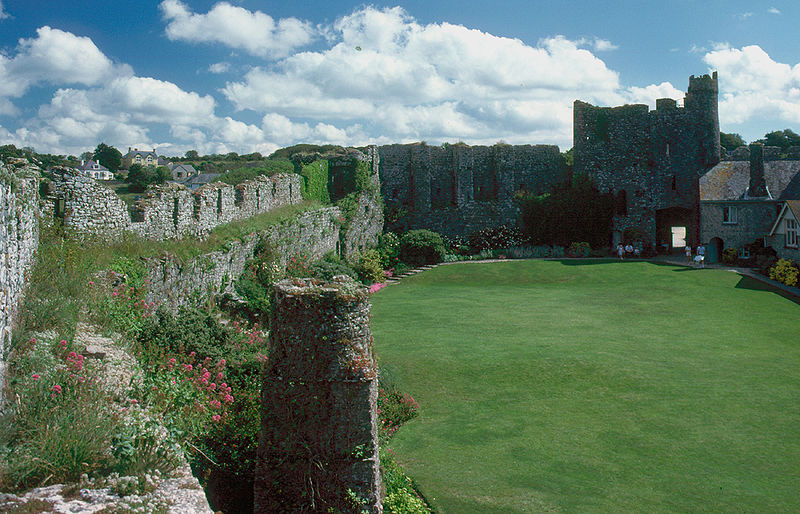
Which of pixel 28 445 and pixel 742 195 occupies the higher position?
pixel 742 195

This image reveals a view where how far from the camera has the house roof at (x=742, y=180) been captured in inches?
1238

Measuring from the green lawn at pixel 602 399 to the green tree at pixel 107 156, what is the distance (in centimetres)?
3385

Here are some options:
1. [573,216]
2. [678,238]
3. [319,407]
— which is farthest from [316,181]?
[678,238]

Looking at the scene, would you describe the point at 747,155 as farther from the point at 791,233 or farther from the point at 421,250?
the point at 421,250

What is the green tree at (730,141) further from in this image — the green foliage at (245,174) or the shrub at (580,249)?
the green foliage at (245,174)

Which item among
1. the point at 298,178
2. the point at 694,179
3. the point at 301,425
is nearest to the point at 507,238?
the point at 694,179

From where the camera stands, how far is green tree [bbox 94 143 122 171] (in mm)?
47772

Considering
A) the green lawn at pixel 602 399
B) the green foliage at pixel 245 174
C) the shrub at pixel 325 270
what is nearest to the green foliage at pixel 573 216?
the green lawn at pixel 602 399

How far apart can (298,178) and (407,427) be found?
750 inches

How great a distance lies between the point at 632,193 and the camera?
36.6m

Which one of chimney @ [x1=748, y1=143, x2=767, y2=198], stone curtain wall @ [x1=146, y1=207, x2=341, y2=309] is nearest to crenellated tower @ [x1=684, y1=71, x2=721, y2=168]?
chimney @ [x1=748, y1=143, x2=767, y2=198]

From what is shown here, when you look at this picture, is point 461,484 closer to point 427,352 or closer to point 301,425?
point 301,425

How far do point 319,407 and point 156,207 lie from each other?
10422 millimetres

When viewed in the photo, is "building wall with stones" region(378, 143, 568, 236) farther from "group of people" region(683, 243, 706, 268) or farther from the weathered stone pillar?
the weathered stone pillar
